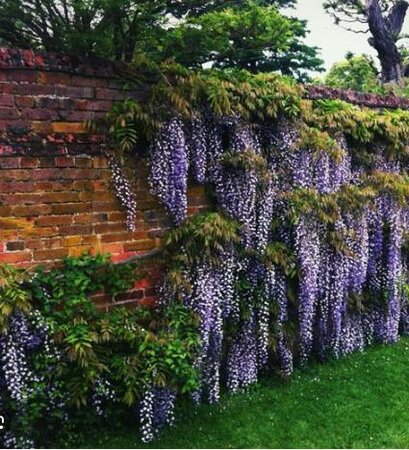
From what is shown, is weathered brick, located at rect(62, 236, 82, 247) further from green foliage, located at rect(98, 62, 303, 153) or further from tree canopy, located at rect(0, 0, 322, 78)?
tree canopy, located at rect(0, 0, 322, 78)

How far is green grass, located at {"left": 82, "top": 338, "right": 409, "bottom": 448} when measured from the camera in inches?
150

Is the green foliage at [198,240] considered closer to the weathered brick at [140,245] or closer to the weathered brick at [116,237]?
the weathered brick at [140,245]

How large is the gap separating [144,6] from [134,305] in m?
2.12

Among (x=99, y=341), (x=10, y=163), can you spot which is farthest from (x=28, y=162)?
(x=99, y=341)

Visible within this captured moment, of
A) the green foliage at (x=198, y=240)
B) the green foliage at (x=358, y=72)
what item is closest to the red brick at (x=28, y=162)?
the green foliage at (x=198, y=240)

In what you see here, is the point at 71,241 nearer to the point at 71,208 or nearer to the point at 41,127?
the point at 71,208

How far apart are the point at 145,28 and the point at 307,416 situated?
3171mm

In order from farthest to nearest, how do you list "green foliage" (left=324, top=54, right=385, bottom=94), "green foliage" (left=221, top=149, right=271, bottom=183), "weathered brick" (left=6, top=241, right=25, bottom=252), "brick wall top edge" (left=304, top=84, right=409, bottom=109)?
"green foliage" (left=324, top=54, right=385, bottom=94) < "brick wall top edge" (left=304, top=84, right=409, bottom=109) < "green foliage" (left=221, top=149, right=271, bottom=183) < "weathered brick" (left=6, top=241, right=25, bottom=252)

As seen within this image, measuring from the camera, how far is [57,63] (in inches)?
145

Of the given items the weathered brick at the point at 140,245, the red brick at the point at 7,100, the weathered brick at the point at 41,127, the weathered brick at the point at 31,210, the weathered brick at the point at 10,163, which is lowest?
the weathered brick at the point at 140,245

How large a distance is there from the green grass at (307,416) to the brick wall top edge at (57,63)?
2477 millimetres

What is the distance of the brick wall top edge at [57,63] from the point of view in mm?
3492

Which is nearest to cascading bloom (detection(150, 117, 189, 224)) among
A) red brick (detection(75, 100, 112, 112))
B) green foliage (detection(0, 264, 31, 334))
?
red brick (detection(75, 100, 112, 112))

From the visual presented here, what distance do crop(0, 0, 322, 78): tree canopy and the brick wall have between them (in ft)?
1.15
